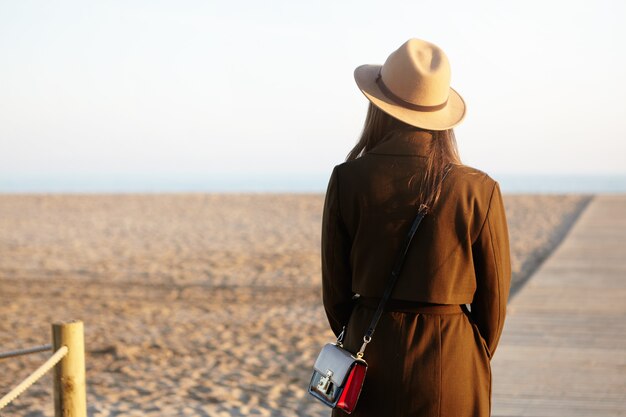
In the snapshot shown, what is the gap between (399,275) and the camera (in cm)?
231

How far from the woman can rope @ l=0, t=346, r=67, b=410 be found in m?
1.17

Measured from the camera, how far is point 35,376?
2.91 metres

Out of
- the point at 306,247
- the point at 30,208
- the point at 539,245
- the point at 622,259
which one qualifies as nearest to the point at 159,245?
the point at 306,247

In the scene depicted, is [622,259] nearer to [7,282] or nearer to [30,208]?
[7,282]

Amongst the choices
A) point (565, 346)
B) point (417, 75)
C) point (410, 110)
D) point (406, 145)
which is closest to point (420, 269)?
point (406, 145)

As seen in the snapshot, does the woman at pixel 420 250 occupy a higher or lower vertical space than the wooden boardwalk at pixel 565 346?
higher

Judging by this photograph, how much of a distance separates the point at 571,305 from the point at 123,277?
21.4 feet

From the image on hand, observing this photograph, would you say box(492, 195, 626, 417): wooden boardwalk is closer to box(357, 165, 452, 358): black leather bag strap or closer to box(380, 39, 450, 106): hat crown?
box(357, 165, 452, 358): black leather bag strap

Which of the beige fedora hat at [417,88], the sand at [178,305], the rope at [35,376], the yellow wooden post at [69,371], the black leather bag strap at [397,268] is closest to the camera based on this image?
the black leather bag strap at [397,268]

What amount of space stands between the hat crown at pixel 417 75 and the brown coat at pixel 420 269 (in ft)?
0.44

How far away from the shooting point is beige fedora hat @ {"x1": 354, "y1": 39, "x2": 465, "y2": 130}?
7.85 ft

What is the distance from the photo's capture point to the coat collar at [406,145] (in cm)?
235

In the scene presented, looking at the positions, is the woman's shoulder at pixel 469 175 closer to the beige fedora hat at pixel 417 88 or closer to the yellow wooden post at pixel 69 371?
the beige fedora hat at pixel 417 88

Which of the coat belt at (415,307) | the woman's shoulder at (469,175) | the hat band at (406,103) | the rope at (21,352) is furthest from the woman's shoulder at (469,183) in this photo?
the rope at (21,352)
